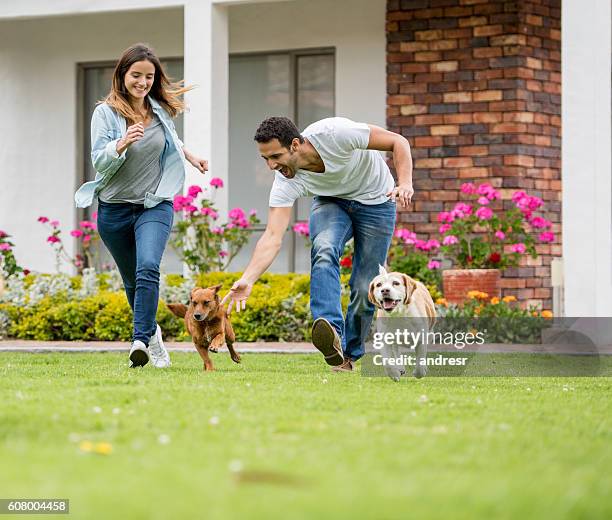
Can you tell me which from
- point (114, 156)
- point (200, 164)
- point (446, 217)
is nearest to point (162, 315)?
point (446, 217)

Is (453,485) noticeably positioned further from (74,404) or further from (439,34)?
(439,34)

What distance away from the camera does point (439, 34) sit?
13375 mm

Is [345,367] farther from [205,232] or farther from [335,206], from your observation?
[205,232]

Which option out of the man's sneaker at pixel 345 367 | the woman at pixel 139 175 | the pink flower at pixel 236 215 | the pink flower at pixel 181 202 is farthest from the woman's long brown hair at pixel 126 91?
the pink flower at pixel 236 215

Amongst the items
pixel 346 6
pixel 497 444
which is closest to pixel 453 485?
pixel 497 444

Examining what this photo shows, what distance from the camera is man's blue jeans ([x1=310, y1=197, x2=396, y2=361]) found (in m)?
7.73

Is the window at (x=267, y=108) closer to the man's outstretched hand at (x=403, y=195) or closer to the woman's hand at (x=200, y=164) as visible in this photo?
the woman's hand at (x=200, y=164)

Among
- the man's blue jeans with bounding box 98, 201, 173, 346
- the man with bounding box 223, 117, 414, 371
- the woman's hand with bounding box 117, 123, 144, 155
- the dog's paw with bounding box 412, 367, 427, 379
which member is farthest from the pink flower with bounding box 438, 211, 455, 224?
the woman's hand with bounding box 117, 123, 144, 155

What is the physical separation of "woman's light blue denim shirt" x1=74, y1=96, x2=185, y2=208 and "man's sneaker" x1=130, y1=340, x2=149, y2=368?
95 centimetres

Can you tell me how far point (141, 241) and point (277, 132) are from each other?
150 cm

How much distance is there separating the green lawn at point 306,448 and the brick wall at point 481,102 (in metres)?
6.21

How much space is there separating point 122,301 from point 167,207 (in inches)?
158

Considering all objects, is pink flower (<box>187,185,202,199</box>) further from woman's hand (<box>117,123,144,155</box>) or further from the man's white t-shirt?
woman's hand (<box>117,123,144,155</box>)

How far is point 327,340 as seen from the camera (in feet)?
24.3
